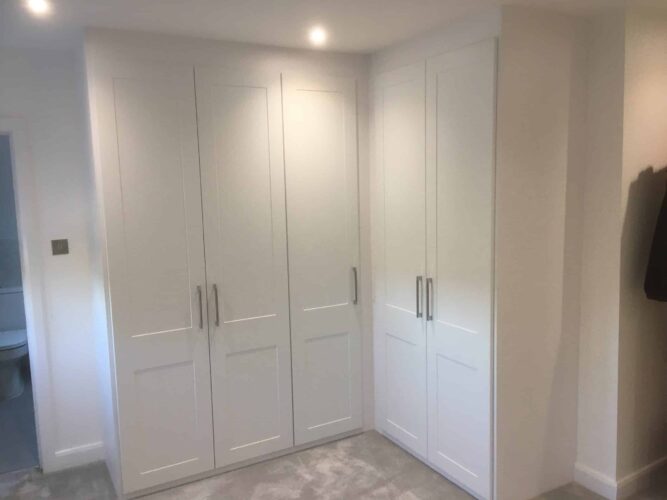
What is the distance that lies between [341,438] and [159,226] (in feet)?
5.42

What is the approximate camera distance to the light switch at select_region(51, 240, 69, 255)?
290 centimetres

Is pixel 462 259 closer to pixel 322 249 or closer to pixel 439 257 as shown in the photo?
pixel 439 257

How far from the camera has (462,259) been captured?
2.55 metres

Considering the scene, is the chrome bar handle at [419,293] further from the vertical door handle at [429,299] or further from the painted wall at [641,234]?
the painted wall at [641,234]

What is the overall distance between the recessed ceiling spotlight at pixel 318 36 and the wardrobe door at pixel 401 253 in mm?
409

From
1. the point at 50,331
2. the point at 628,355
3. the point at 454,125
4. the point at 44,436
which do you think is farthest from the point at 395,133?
the point at 44,436

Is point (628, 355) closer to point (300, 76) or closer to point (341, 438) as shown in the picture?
point (341, 438)

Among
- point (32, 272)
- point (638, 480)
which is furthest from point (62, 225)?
point (638, 480)

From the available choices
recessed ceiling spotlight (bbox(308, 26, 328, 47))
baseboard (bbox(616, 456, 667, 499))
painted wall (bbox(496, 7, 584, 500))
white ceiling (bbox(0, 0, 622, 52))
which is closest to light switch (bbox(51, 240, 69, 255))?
white ceiling (bbox(0, 0, 622, 52))

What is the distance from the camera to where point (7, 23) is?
90.5 inches

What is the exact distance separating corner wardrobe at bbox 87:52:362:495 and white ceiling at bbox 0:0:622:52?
210mm

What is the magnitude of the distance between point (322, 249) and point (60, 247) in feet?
4.59

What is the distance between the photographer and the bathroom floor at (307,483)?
2.70 metres

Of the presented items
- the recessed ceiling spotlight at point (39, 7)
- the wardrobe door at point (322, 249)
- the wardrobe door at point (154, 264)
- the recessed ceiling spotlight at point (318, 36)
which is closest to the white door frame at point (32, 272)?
the wardrobe door at point (154, 264)
